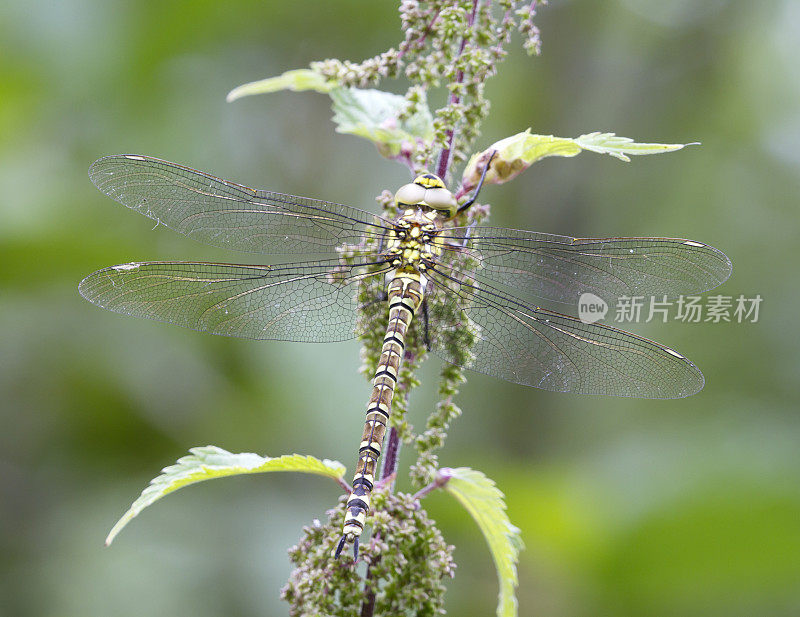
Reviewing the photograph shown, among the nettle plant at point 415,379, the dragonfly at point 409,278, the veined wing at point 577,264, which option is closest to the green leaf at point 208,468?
the nettle plant at point 415,379

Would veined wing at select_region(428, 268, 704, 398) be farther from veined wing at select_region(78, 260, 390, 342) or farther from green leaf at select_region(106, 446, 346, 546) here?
green leaf at select_region(106, 446, 346, 546)

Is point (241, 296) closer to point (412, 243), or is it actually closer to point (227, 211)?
point (227, 211)

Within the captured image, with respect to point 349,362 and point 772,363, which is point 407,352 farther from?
point 772,363

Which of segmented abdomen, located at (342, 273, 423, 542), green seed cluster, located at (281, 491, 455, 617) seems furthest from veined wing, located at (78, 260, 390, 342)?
green seed cluster, located at (281, 491, 455, 617)

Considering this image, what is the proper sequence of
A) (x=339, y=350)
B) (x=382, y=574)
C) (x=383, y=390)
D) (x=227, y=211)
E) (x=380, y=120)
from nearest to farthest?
(x=382, y=574)
(x=383, y=390)
(x=380, y=120)
(x=227, y=211)
(x=339, y=350)

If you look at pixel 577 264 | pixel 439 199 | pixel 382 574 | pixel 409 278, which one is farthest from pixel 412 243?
pixel 382 574

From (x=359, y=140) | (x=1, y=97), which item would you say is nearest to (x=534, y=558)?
(x=359, y=140)
